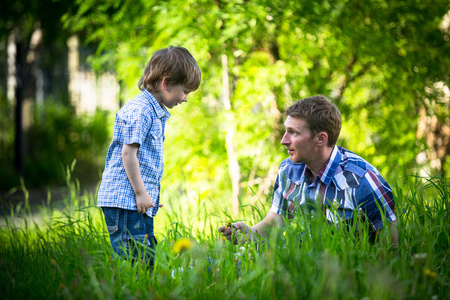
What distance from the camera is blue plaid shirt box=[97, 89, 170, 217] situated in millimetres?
2447

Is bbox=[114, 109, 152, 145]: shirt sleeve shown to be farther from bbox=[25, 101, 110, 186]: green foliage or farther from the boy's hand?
bbox=[25, 101, 110, 186]: green foliage

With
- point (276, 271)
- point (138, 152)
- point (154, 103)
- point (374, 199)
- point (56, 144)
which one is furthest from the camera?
point (56, 144)

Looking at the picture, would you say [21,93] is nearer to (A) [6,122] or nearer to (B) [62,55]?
(A) [6,122]

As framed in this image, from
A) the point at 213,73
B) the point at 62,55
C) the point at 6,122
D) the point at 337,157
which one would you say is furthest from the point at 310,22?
the point at 62,55

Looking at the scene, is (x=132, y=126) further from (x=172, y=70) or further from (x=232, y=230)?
(x=232, y=230)

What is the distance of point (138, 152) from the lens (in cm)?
251

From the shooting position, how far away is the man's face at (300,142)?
250cm

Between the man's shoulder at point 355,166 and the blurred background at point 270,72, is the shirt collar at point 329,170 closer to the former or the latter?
the man's shoulder at point 355,166

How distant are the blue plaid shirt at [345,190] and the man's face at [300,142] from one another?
4.7 inches

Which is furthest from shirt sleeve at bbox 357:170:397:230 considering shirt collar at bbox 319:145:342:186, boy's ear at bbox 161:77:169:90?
boy's ear at bbox 161:77:169:90

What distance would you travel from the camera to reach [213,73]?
13.6 feet

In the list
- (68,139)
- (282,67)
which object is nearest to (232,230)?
(282,67)

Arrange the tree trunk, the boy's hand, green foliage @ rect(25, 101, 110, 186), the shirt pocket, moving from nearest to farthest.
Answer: the boy's hand, the shirt pocket, the tree trunk, green foliage @ rect(25, 101, 110, 186)

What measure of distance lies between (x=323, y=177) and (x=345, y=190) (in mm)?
138
